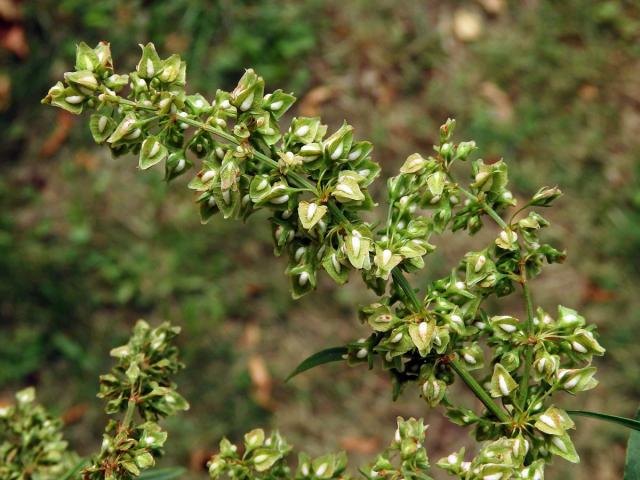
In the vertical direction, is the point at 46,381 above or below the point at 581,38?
below

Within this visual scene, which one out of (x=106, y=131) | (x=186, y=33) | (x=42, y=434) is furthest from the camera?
(x=186, y=33)

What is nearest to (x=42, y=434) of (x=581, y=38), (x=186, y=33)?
(x=186, y=33)

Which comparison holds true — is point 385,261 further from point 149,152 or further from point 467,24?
point 467,24

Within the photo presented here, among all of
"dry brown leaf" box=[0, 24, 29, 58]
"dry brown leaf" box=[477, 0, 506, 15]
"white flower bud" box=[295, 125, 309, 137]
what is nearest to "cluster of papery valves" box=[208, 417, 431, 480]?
"white flower bud" box=[295, 125, 309, 137]

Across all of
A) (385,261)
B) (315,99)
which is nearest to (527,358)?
(385,261)

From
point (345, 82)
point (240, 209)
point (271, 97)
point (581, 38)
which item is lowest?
point (345, 82)

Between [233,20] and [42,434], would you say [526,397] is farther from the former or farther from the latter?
[233,20]

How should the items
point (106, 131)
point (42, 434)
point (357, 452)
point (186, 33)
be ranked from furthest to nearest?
point (186, 33), point (357, 452), point (42, 434), point (106, 131)
